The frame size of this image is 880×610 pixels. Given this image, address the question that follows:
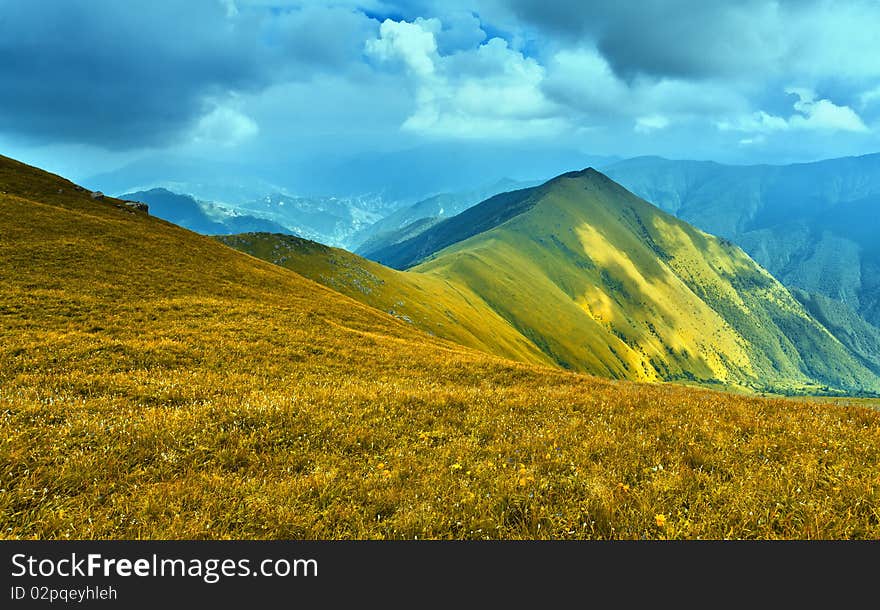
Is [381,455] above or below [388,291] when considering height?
below

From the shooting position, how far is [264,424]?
850 centimetres

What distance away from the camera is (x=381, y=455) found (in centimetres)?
759

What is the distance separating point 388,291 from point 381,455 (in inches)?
5231

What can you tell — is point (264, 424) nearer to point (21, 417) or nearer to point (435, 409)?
point (435, 409)

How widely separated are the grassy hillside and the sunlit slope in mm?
104796

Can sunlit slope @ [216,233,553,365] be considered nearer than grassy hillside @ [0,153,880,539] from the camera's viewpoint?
No

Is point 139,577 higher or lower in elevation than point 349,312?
lower

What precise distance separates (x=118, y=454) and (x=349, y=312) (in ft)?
104

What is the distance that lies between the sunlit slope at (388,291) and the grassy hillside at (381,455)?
105 m

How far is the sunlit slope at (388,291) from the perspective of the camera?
415 ft

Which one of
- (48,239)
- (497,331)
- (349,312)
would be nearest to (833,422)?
(349,312)

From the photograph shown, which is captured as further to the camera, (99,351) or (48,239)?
(48,239)

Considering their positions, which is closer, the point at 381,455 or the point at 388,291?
the point at 381,455

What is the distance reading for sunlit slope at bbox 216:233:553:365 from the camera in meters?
126
